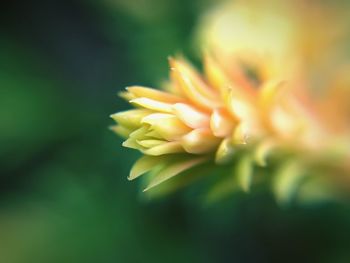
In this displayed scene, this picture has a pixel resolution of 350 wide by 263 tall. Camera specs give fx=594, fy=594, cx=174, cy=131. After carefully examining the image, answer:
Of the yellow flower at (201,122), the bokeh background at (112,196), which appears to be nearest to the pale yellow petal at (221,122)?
the yellow flower at (201,122)

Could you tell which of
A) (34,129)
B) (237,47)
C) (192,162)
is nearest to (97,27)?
(34,129)

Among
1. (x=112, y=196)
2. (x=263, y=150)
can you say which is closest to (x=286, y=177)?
(x=263, y=150)

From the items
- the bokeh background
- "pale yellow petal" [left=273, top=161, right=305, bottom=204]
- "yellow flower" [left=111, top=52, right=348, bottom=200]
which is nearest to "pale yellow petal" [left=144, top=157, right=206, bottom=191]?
"yellow flower" [left=111, top=52, right=348, bottom=200]

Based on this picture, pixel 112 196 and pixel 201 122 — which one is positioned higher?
pixel 112 196

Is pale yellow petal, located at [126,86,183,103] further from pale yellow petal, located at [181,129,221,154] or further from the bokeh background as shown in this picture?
the bokeh background

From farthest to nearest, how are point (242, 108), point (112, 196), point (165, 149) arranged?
1. point (112, 196)
2. point (242, 108)
3. point (165, 149)

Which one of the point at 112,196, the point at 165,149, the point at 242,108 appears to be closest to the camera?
the point at 165,149

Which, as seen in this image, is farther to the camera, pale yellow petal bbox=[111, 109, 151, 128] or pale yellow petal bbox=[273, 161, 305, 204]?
pale yellow petal bbox=[273, 161, 305, 204]

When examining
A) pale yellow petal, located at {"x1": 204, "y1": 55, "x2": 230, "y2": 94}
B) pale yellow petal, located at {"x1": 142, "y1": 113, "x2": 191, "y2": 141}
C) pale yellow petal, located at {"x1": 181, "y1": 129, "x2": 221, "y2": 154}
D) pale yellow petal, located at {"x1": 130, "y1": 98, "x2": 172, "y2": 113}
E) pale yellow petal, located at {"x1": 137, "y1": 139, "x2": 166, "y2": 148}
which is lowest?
pale yellow petal, located at {"x1": 181, "y1": 129, "x2": 221, "y2": 154}

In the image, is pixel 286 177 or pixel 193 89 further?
pixel 286 177

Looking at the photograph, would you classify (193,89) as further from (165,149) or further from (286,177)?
(286,177)
